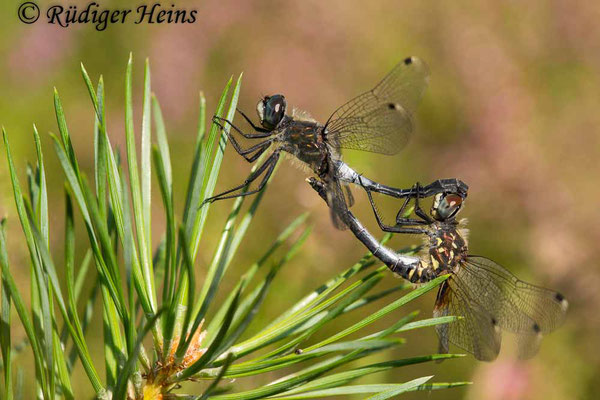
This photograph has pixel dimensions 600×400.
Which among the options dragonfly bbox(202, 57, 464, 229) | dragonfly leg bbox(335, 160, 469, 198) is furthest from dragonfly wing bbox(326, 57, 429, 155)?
dragonfly leg bbox(335, 160, 469, 198)

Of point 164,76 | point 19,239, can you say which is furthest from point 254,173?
point 164,76

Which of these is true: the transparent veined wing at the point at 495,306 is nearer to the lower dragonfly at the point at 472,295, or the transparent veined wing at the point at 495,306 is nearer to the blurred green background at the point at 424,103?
the lower dragonfly at the point at 472,295

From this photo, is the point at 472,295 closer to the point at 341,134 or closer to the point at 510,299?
A: the point at 510,299

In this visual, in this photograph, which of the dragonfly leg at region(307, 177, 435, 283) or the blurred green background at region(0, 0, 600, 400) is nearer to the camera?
the dragonfly leg at region(307, 177, 435, 283)

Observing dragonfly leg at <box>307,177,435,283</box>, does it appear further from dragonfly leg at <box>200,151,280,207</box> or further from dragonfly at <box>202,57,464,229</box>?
dragonfly leg at <box>200,151,280,207</box>

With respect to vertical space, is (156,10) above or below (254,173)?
above

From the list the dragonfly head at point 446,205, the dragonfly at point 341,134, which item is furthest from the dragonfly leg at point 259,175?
the dragonfly head at point 446,205

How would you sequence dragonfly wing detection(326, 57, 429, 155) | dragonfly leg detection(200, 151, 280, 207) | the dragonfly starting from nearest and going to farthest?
dragonfly leg detection(200, 151, 280, 207) < the dragonfly < dragonfly wing detection(326, 57, 429, 155)

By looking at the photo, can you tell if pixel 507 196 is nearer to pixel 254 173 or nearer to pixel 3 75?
pixel 254 173
